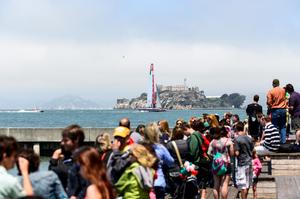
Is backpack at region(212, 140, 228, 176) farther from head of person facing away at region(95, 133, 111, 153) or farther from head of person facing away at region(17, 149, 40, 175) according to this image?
head of person facing away at region(17, 149, 40, 175)

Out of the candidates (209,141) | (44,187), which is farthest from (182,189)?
(44,187)

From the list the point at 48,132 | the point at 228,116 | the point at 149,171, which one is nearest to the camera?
the point at 149,171

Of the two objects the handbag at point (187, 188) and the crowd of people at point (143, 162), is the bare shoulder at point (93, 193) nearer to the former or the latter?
the crowd of people at point (143, 162)

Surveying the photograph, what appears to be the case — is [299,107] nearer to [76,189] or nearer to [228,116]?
[228,116]

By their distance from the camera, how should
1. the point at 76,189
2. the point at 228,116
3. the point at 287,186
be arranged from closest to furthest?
the point at 76,189, the point at 287,186, the point at 228,116

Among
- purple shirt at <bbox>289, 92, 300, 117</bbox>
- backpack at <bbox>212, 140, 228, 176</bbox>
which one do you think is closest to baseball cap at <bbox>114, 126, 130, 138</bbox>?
backpack at <bbox>212, 140, 228, 176</bbox>

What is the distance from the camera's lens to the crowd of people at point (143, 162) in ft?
21.5

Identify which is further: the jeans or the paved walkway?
the jeans

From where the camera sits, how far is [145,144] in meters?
8.52

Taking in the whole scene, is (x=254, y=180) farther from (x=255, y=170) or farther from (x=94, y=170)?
(x=94, y=170)

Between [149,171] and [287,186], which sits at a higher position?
[149,171]

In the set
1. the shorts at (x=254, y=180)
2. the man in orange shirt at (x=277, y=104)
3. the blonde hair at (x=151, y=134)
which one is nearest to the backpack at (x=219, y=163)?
the shorts at (x=254, y=180)

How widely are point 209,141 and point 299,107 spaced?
5930 mm

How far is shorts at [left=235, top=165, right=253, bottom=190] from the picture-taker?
12953mm
